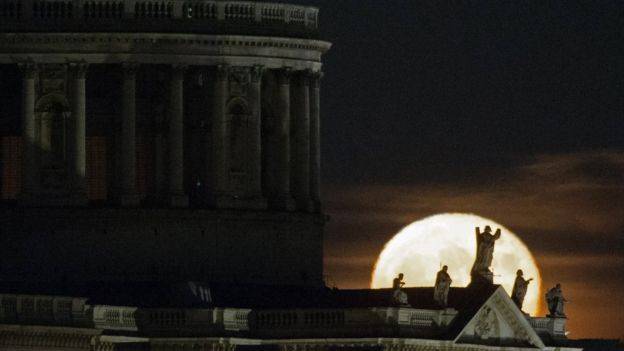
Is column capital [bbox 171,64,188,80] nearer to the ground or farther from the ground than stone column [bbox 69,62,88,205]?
farther from the ground

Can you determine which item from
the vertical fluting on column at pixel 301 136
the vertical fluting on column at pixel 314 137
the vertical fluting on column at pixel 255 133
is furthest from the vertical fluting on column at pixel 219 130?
the vertical fluting on column at pixel 314 137

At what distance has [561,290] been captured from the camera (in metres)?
170

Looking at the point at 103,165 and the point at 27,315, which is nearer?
the point at 27,315

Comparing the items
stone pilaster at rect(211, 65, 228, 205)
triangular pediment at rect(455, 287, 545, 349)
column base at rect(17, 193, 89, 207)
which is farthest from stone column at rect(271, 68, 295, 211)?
triangular pediment at rect(455, 287, 545, 349)

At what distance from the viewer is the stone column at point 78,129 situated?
543 ft

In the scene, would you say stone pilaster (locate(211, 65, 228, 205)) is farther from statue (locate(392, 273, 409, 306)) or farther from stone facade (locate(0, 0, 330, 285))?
statue (locate(392, 273, 409, 306))

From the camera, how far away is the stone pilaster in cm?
16700

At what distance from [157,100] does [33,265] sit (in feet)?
25.6

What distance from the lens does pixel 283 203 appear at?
168750 millimetres

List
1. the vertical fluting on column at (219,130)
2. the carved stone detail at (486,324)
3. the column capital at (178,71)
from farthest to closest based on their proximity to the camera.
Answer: the vertical fluting on column at (219,130)
the column capital at (178,71)
the carved stone detail at (486,324)

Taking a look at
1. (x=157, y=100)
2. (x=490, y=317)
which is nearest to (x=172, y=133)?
(x=157, y=100)

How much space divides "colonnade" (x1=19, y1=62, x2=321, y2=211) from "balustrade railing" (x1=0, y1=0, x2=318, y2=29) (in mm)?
1667

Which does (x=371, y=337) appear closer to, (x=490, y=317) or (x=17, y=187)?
(x=490, y=317)

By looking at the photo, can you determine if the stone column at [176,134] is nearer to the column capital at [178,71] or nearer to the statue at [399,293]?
the column capital at [178,71]
